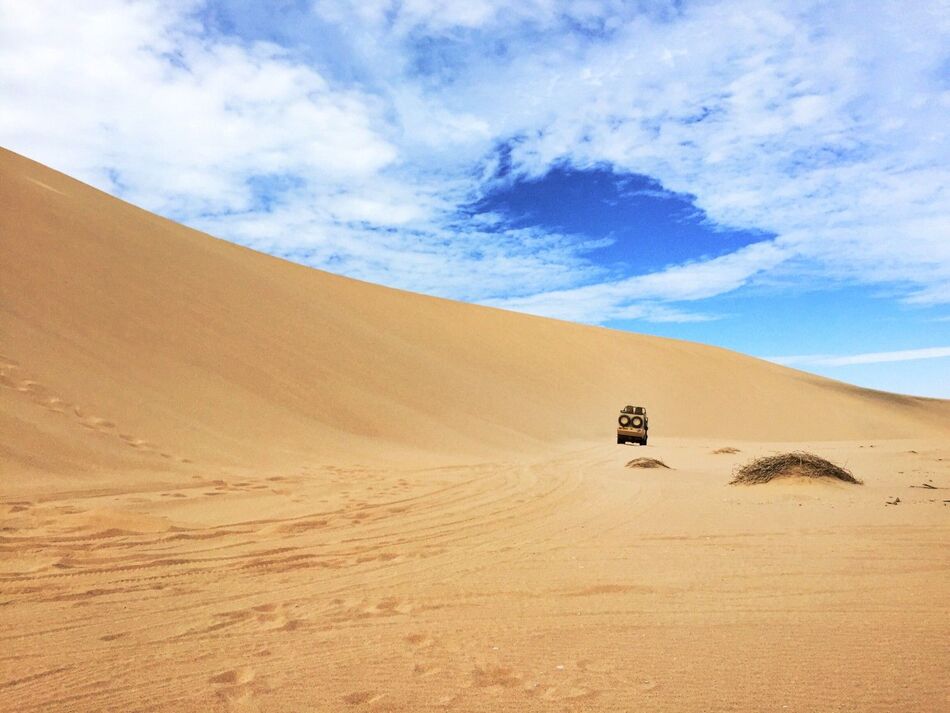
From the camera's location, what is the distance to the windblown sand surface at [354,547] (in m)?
2.94

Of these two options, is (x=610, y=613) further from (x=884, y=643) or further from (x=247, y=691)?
(x=247, y=691)

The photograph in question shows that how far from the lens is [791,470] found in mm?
9547

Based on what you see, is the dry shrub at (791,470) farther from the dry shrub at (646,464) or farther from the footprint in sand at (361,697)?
the footprint in sand at (361,697)

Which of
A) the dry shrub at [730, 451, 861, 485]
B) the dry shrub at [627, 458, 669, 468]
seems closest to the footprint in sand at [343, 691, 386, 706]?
the dry shrub at [730, 451, 861, 485]

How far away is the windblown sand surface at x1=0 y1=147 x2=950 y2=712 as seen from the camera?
116 inches

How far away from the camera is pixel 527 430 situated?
2267 centimetres

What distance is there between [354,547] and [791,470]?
6.95m

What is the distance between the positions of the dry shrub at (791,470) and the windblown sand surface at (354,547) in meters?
0.40

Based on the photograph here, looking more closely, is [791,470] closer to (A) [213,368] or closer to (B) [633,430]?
(A) [213,368]

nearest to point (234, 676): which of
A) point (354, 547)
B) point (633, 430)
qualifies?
point (354, 547)

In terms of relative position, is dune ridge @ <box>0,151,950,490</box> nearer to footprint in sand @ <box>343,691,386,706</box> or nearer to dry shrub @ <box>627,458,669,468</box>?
dry shrub @ <box>627,458,669,468</box>

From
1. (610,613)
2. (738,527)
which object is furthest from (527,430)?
(610,613)

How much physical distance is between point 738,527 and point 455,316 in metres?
35.9

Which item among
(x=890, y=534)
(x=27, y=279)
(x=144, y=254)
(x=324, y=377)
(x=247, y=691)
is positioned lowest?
(x=247, y=691)
